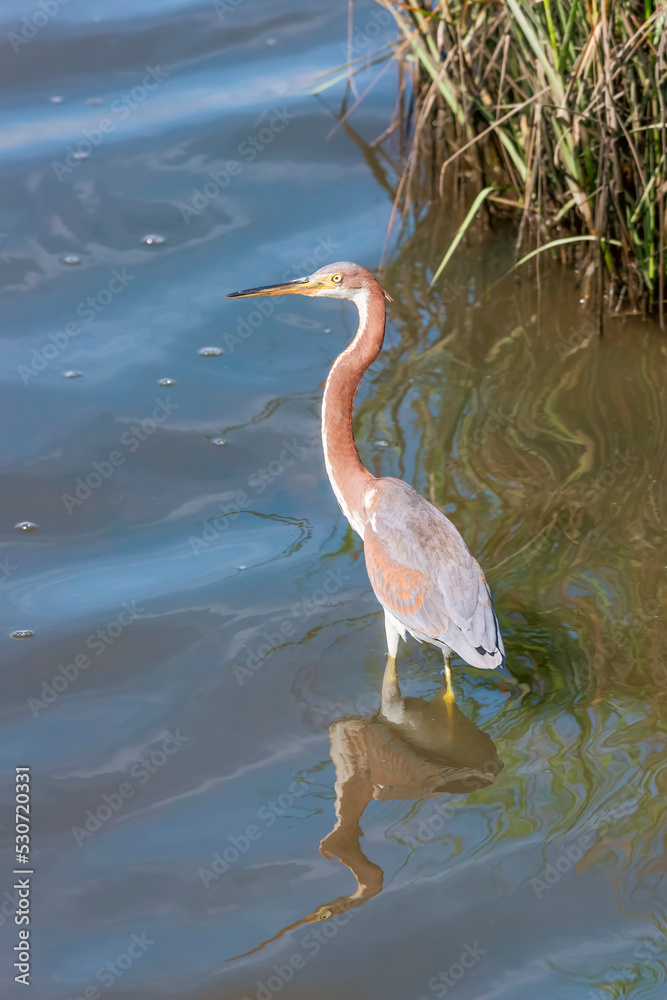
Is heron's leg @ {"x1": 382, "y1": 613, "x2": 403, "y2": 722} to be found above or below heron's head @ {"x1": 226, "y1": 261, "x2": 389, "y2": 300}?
below

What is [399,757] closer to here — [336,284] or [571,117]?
[336,284]

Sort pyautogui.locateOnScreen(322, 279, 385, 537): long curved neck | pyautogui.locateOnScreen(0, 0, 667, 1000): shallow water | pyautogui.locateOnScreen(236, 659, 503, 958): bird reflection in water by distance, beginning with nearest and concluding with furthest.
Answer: pyautogui.locateOnScreen(0, 0, 667, 1000): shallow water
pyautogui.locateOnScreen(236, 659, 503, 958): bird reflection in water
pyautogui.locateOnScreen(322, 279, 385, 537): long curved neck

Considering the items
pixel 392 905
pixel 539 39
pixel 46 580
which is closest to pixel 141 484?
pixel 46 580

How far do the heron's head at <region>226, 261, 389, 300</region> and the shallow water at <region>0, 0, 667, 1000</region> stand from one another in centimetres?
106

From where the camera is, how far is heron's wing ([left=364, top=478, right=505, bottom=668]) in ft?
12.8

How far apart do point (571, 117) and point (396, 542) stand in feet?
8.82

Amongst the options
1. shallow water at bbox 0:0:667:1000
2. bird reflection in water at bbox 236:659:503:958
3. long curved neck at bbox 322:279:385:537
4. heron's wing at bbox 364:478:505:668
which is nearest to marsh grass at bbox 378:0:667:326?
shallow water at bbox 0:0:667:1000

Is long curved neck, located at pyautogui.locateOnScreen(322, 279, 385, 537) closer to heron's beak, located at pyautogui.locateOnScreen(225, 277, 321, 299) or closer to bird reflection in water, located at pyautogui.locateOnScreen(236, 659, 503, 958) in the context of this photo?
heron's beak, located at pyautogui.locateOnScreen(225, 277, 321, 299)

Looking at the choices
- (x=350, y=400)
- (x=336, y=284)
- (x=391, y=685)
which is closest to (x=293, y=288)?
(x=336, y=284)

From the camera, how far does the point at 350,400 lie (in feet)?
14.8

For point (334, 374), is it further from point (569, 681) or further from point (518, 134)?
point (518, 134)

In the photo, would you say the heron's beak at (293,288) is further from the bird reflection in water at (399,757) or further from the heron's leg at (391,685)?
the bird reflection in water at (399,757)

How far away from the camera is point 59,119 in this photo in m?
7.81

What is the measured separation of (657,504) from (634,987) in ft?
7.82
